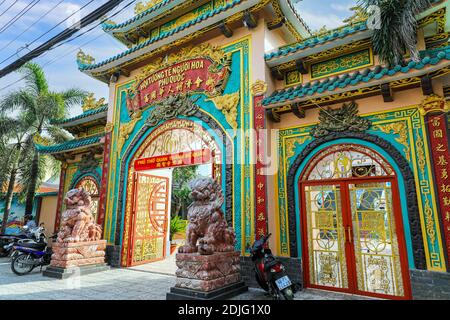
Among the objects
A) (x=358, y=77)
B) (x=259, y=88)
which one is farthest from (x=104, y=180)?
(x=358, y=77)

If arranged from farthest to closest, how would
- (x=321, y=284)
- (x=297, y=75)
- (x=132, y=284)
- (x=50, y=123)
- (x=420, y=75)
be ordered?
(x=50, y=123) → (x=297, y=75) → (x=132, y=284) → (x=321, y=284) → (x=420, y=75)

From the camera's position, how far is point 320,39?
193 inches

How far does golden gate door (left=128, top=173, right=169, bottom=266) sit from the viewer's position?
6859 mm

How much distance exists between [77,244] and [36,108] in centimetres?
624

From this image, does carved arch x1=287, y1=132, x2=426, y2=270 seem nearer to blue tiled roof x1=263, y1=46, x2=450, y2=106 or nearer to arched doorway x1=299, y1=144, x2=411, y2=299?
arched doorway x1=299, y1=144, x2=411, y2=299

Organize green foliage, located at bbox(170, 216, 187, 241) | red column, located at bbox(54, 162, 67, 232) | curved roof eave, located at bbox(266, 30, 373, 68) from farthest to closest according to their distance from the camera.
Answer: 1. green foliage, located at bbox(170, 216, 187, 241)
2. red column, located at bbox(54, 162, 67, 232)
3. curved roof eave, located at bbox(266, 30, 373, 68)

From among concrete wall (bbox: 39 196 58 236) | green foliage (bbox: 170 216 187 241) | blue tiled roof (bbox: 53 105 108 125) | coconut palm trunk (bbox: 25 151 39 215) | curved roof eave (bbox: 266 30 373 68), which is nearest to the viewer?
curved roof eave (bbox: 266 30 373 68)

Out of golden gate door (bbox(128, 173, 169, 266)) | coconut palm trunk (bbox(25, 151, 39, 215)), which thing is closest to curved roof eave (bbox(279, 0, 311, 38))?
golden gate door (bbox(128, 173, 169, 266))

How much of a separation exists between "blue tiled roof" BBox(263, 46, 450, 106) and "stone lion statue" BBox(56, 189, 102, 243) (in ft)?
14.2

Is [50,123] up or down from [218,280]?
up

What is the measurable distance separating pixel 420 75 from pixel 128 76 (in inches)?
257

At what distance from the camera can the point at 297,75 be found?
5.54m
